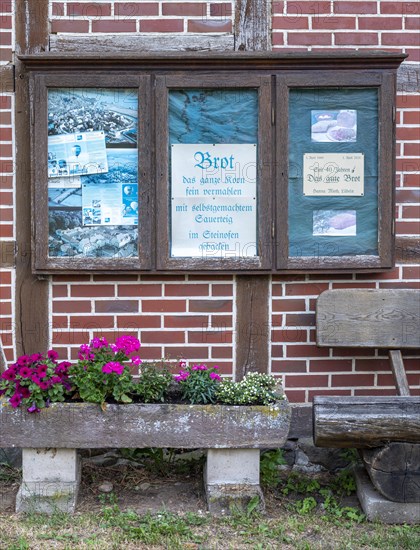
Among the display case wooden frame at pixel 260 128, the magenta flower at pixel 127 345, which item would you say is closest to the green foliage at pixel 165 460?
the magenta flower at pixel 127 345

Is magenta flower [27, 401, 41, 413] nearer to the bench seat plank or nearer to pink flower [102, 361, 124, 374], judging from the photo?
pink flower [102, 361, 124, 374]

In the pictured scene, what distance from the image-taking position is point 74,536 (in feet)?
12.4

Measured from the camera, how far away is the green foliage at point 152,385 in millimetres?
4125

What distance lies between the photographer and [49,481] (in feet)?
13.3

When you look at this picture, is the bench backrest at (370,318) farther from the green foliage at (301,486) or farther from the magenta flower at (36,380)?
the magenta flower at (36,380)

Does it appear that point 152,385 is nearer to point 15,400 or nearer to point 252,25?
point 15,400

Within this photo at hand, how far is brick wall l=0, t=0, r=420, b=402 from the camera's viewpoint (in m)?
4.57

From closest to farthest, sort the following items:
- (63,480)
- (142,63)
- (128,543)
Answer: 1. (128,543)
2. (63,480)
3. (142,63)

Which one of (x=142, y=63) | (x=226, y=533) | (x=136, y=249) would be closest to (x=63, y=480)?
(x=226, y=533)

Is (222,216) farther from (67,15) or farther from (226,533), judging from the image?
(226,533)

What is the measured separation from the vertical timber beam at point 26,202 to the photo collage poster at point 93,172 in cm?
17

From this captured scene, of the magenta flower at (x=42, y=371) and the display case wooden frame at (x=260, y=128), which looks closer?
the magenta flower at (x=42, y=371)

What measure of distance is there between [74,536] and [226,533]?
757 mm

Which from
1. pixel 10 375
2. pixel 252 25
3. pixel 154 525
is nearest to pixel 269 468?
pixel 154 525
